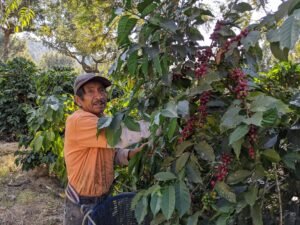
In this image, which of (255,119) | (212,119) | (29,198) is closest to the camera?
(255,119)

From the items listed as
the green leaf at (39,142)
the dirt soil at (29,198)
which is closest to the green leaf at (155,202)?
the green leaf at (39,142)

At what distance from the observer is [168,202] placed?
3.88 feet

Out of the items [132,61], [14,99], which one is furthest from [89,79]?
[14,99]

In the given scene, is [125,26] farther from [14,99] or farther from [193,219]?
[14,99]

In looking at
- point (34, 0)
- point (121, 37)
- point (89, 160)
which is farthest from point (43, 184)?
point (34, 0)

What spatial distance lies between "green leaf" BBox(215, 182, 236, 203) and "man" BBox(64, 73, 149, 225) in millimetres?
902

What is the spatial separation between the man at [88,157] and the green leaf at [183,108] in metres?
0.87

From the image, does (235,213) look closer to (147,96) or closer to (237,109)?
(237,109)

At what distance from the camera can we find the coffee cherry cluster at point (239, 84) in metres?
1.16

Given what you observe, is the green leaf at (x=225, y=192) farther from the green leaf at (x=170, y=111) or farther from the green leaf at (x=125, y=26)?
the green leaf at (x=125, y=26)

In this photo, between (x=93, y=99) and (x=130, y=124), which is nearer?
(x=130, y=124)

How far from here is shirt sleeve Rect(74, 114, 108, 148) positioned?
1.92 meters

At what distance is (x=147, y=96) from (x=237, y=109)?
1.90 ft

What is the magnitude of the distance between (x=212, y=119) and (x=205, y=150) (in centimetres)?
14
